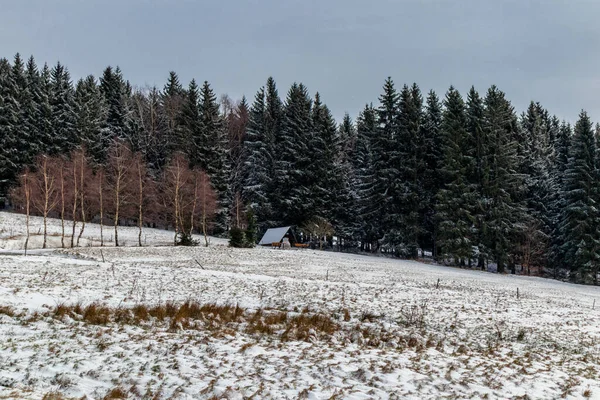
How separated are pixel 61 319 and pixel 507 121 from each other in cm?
5392

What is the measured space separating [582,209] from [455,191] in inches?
495

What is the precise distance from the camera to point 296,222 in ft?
198

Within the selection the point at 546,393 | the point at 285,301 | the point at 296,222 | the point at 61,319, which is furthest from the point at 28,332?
the point at 296,222

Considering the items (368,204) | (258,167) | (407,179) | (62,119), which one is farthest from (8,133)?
(407,179)

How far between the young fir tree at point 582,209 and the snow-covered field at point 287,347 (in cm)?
2968

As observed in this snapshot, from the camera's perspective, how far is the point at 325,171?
203 feet

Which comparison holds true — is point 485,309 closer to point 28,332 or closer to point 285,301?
point 285,301

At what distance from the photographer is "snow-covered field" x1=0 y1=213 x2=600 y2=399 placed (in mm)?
7273

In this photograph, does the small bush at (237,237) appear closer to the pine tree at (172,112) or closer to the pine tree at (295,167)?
the pine tree at (295,167)

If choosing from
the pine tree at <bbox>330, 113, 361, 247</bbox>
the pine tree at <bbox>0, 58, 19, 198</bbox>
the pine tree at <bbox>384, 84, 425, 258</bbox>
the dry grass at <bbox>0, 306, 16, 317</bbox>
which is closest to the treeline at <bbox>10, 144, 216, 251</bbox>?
the pine tree at <bbox>0, 58, 19, 198</bbox>

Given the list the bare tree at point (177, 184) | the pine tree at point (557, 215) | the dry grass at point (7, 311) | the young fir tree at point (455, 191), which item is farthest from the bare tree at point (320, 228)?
the dry grass at point (7, 311)

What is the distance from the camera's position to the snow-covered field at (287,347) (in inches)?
286

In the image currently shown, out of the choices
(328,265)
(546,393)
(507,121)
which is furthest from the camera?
(507,121)

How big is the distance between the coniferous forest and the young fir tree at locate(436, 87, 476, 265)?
156 mm
